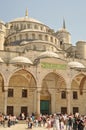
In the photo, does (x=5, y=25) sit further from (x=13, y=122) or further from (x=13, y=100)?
(x=13, y=122)

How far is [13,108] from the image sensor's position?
23.6 m

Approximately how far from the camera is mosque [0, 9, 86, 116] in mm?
21859

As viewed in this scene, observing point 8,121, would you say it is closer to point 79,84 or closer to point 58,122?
point 58,122

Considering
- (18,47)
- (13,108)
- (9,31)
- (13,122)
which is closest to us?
(13,122)

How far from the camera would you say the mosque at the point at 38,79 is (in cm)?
2186

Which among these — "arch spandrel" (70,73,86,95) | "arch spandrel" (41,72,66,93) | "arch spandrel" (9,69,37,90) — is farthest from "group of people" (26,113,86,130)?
"arch spandrel" (70,73,86,95)

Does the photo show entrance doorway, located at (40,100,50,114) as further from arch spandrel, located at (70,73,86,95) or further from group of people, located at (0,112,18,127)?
group of people, located at (0,112,18,127)

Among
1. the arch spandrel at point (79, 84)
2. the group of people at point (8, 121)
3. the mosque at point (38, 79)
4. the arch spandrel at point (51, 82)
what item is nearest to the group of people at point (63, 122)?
the group of people at point (8, 121)

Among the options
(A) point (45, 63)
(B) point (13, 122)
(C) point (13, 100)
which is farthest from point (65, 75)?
(B) point (13, 122)

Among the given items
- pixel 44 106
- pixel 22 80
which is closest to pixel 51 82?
pixel 44 106

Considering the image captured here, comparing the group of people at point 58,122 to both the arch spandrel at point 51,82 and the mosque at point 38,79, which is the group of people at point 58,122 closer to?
the mosque at point 38,79

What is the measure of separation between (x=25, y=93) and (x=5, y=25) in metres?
14.2

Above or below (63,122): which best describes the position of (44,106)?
above

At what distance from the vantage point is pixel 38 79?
21.9m
